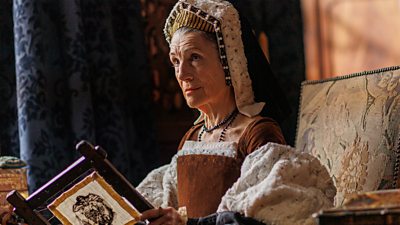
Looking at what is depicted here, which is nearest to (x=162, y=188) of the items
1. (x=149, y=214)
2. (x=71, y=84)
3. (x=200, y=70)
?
(x=200, y=70)

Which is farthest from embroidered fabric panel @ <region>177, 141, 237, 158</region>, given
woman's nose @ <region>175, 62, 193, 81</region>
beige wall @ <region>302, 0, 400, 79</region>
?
beige wall @ <region>302, 0, 400, 79</region>

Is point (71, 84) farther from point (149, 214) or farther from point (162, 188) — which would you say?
point (149, 214)

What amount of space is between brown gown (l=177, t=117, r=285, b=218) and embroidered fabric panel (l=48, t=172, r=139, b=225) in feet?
0.74

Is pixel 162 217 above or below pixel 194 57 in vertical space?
below

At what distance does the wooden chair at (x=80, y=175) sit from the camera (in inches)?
62.4

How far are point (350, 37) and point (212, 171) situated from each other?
8.48 ft

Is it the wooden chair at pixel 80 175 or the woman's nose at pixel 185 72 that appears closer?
the wooden chair at pixel 80 175

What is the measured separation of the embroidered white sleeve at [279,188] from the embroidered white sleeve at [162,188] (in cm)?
24

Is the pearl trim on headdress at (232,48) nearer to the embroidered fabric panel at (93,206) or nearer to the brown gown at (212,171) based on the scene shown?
the brown gown at (212,171)

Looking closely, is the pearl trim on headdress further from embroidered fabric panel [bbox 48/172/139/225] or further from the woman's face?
embroidered fabric panel [bbox 48/172/139/225]

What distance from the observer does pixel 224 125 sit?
74.7 inches

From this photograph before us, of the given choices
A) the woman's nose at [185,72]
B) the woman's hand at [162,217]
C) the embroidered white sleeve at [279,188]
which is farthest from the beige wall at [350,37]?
the woman's hand at [162,217]

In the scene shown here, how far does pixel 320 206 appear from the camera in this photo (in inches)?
65.0

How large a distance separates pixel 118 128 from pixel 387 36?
1.99m
